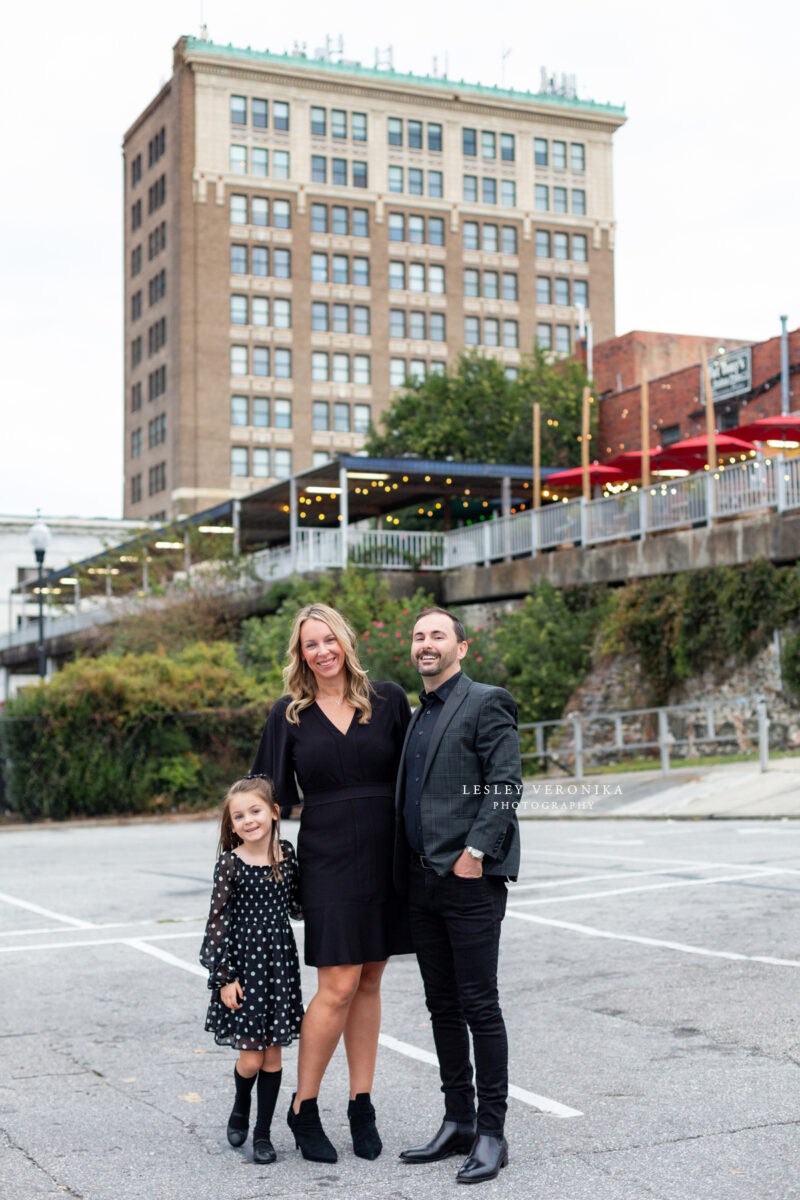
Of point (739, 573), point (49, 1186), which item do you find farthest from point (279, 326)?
point (49, 1186)

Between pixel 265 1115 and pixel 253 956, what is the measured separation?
0.56 m

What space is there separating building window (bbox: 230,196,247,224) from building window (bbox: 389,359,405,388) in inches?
472

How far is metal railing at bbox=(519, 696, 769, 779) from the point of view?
74.6 feet

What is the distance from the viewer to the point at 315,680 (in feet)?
17.2

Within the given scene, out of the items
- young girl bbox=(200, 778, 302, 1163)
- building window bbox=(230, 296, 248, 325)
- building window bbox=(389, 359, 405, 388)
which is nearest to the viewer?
young girl bbox=(200, 778, 302, 1163)

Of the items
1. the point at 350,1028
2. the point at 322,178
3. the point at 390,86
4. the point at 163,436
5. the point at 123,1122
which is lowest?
the point at 123,1122

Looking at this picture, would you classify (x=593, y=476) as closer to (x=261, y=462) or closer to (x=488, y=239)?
(x=261, y=462)

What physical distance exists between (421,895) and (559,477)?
96.9 ft

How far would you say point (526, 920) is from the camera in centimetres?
991

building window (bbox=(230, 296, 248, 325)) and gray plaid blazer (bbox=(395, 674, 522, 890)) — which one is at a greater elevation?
building window (bbox=(230, 296, 248, 325))

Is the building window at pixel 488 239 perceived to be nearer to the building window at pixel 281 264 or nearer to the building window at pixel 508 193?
the building window at pixel 508 193

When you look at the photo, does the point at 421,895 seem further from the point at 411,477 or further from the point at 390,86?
the point at 390,86

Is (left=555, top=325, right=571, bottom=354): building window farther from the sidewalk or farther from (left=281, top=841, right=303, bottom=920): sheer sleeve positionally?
(left=281, top=841, right=303, bottom=920): sheer sleeve

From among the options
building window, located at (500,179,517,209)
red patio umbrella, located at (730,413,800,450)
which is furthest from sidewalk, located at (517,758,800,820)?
building window, located at (500,179,517,209)
